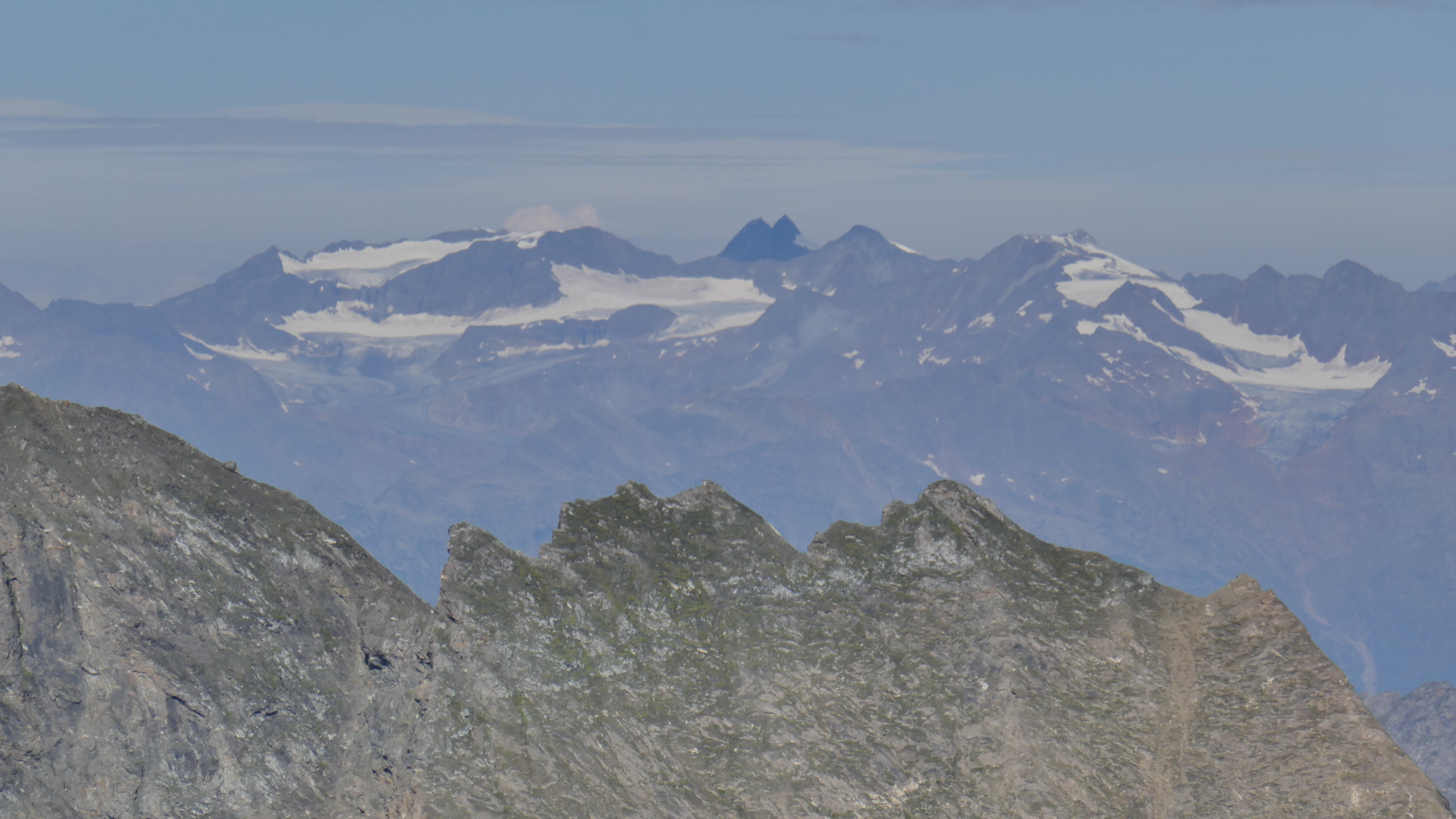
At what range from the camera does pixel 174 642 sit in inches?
3469

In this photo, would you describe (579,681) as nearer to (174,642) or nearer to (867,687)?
(867,687)

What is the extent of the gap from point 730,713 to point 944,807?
17129 mm

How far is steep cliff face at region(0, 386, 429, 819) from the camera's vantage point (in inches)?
3255

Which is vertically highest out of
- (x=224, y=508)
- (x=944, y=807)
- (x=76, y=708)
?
(x=224, y=508)

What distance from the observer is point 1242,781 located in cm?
8988

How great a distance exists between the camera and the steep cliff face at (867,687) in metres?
88.2

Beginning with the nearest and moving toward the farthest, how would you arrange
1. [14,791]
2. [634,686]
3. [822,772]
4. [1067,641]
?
[14,791], [822,772], [634,686], [1067,641]

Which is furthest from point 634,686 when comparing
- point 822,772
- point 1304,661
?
point 1304,661

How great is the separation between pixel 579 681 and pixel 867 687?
887 inches

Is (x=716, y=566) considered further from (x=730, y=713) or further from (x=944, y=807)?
(x=944, y=807)

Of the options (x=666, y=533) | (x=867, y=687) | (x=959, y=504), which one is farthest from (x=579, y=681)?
(x=959, y=504)

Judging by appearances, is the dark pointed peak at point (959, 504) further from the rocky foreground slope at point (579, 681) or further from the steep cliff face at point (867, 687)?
the rocky foreground slope at point (579, 681)

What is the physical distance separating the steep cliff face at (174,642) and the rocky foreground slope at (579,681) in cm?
19

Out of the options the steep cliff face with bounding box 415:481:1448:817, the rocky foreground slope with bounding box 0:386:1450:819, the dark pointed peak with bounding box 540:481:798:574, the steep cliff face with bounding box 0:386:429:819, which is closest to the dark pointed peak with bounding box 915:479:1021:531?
the steep cliff face with bounding box 415:481:1448:817
